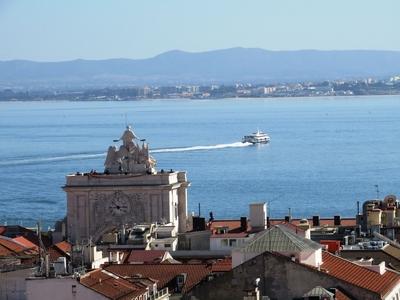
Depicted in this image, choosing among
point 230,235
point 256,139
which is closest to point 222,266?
point 230,235

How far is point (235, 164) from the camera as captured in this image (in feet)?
363

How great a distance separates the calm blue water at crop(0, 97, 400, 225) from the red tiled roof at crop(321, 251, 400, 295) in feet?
130

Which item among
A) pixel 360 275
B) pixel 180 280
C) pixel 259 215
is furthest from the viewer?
pixel 259 215

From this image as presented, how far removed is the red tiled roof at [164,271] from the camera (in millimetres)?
29700

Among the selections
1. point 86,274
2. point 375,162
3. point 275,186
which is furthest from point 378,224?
point 375,162

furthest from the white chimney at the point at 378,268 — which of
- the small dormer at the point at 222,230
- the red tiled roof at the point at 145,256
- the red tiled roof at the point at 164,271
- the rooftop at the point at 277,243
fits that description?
the small dormer at the point at 222,230

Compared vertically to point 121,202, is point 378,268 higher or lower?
higher

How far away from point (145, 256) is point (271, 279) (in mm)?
12663

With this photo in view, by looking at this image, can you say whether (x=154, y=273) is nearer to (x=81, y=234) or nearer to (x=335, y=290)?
(x=335, y=290)

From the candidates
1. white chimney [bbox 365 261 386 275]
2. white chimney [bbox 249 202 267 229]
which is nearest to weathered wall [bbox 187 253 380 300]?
white chimney [bbox 365 261 386 275]

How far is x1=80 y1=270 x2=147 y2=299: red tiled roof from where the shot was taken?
2498 cm

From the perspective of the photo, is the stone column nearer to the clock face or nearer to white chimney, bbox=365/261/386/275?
the clock face

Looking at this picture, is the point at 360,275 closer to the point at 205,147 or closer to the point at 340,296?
the point at 340,296

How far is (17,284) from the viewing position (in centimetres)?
2916
